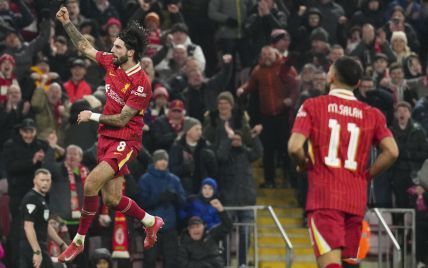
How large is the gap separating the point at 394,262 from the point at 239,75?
6.07 metres

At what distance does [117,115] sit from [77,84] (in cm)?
756

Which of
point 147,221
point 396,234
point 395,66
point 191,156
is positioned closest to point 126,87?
point 147,221

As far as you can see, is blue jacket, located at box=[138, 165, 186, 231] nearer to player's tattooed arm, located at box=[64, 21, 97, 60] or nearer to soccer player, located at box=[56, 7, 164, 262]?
soccer player, located at box=[56, 7, 164, 262]

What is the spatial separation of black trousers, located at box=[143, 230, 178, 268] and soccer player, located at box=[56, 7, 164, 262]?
4633 millimetres

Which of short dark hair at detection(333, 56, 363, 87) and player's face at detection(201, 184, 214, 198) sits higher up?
short dark hair at detection(333, 56, 363, 87)

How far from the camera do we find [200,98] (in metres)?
22.8

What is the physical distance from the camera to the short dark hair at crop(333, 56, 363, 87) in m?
12.1

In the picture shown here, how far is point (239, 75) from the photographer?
24938mm

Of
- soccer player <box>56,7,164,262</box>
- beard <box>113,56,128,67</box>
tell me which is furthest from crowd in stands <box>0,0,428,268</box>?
beard <box>113,56,128,67</box>

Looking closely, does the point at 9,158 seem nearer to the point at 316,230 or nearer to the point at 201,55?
the point at 201,55

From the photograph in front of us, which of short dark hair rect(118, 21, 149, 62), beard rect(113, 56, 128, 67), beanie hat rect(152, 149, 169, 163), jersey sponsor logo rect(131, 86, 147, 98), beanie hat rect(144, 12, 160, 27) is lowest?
beanie hat rect(152, 149, 169, 163)

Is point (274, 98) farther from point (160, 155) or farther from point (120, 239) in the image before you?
point (120, 239)

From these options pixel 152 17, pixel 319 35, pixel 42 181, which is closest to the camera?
pixel 42 181

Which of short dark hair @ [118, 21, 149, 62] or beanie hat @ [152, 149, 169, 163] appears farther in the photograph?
beanie hat @ [152, 149, 169, 163]
